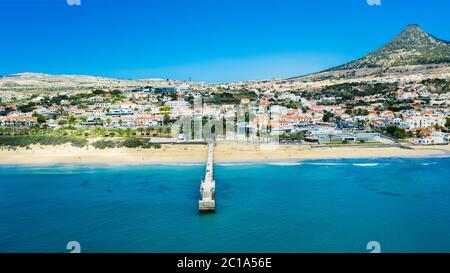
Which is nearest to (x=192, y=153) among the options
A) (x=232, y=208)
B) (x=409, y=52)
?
(x=232, y=208)

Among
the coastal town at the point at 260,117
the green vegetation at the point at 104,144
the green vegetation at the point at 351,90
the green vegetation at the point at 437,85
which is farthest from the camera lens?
the green vegetation at the point at 351,90

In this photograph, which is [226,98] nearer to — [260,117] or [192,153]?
[260,117]

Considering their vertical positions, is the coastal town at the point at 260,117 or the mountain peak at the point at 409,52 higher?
the mountain peak at the point at 409,52

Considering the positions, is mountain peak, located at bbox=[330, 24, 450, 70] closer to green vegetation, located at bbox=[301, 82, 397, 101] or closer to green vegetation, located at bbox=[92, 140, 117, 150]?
green vegetation, located at bbox=[301, 82, 397, 101]

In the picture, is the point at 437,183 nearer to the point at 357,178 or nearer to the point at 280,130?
the point at 357,178

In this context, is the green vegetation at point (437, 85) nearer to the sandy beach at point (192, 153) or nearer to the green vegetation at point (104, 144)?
the sandy beach at point (192, 153)

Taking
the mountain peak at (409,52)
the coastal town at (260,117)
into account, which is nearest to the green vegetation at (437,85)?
the coastal town at (260,117)

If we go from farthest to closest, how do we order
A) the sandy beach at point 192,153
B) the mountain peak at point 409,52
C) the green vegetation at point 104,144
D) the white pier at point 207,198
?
the mountain peak at point 409,52 → the green vegetation at point 104,144 → the sandy beach at point 192,153 → the white pier at point 207,198

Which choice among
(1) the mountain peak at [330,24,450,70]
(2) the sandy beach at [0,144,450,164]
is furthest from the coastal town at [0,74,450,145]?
(1) the mountain peak at [330,24,450,70]
